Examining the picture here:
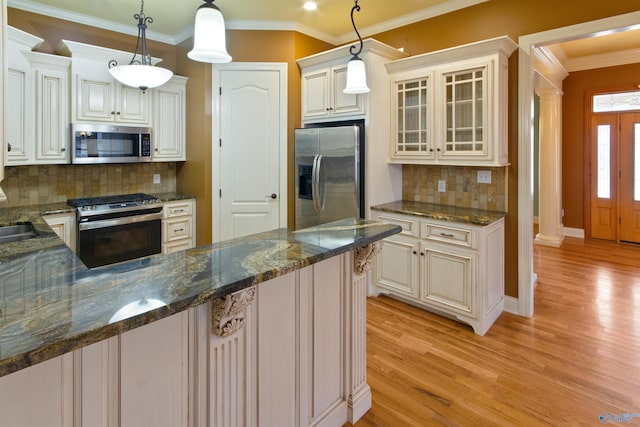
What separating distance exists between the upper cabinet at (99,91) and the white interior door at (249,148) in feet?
2.84

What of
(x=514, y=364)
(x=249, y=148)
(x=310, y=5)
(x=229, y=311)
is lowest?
(x=514, y=364)

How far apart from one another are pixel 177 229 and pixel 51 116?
1.56m

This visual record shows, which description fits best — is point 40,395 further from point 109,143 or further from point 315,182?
point 109,143

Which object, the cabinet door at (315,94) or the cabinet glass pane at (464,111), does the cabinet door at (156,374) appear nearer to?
the cabinet glass pane at (464,111)

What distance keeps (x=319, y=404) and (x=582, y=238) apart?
616cm

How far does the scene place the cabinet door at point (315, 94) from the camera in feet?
12.4

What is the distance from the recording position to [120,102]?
12.4ft

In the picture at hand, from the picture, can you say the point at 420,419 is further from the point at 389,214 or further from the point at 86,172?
the point at 86,172

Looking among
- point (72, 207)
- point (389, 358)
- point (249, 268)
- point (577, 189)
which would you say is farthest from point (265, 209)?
point (577, 189)

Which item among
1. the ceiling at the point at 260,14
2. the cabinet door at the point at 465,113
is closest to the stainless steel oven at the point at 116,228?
the ceiling at the point at 260,14

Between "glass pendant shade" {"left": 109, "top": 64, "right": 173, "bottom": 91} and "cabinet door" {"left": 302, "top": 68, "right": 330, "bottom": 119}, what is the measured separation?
155 centimetres

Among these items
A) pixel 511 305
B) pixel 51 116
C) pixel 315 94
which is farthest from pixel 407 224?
pixel 51 116

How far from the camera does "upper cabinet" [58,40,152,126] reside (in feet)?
11.4

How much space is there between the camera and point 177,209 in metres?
4.05
